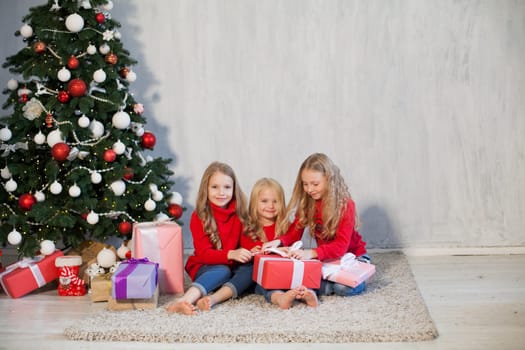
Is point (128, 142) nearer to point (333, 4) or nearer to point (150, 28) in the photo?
point (150, 28)

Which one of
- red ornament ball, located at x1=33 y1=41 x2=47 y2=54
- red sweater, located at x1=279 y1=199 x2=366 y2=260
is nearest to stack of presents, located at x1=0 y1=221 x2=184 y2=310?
red sweater, located at x1=279 y1=199 x2=366 y2=260

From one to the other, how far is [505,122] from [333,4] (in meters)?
1.26

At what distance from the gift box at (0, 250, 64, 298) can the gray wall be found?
45.7 inches

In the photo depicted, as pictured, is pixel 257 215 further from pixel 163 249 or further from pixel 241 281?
pixel 163 249

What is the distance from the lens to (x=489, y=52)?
13.7 ft

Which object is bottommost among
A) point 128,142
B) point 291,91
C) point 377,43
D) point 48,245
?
point 48,245

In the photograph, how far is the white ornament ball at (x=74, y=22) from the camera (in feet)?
11.3

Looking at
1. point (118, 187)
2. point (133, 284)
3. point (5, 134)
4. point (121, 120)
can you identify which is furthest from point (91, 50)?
point (133, 284)

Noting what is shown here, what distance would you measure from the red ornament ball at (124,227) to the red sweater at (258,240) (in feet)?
1.94

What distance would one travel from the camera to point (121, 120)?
350cm

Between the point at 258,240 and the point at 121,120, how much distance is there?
0.92 metres

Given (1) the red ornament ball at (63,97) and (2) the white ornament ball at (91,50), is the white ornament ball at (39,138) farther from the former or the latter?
(2) the white ornament ball at (91,50)

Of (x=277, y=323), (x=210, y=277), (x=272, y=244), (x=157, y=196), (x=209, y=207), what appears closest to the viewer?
(x=277, y=323)

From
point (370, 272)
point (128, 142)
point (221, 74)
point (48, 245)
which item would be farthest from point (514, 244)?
point (48, 245)
